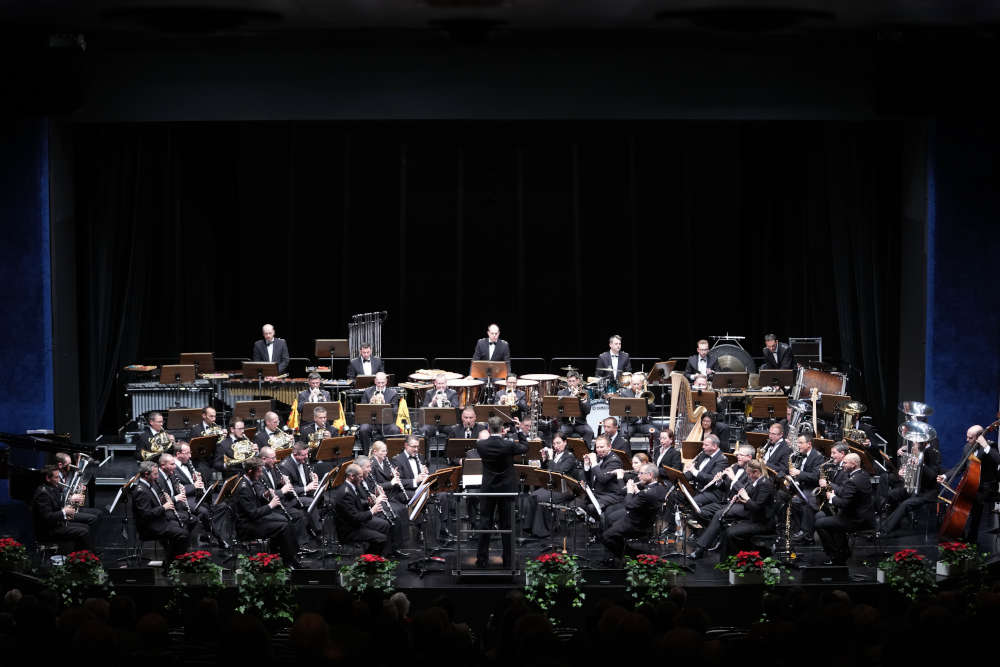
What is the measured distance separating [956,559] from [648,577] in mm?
3326

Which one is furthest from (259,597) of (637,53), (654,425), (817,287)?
(817,287)

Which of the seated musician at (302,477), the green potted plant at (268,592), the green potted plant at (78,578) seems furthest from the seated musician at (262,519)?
the green potted plant at (78,578)

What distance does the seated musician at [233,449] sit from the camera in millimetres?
14039

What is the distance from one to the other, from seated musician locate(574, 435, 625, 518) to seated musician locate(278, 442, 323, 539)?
3085 mm

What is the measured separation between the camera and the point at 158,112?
53.6 feet

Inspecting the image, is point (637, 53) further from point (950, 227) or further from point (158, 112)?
point (158, 112)

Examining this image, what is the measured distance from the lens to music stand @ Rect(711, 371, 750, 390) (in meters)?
16.4

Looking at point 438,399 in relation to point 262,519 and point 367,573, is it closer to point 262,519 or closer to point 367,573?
point 262,519

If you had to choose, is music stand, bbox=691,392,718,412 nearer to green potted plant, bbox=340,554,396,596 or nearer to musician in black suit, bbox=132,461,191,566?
green potted plant, bbox=340,554,396,596

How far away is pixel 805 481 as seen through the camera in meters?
13.5

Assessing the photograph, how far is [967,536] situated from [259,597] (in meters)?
8.04

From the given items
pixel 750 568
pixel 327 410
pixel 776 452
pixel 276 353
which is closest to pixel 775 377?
pixel 776 452

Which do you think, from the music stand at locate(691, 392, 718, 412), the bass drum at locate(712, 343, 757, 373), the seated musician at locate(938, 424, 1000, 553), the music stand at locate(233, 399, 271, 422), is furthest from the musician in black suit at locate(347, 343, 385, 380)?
the seated musician at locate(938, 424, 1000, 553)

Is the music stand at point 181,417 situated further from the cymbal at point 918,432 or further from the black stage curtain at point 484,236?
the cymbal at point 918,432
